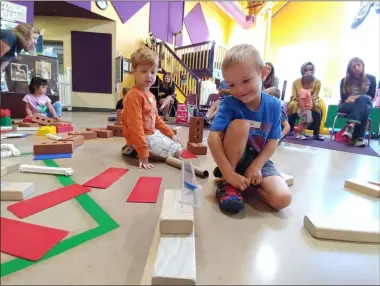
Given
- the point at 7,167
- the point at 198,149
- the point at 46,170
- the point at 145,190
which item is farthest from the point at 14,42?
the point at 198,149

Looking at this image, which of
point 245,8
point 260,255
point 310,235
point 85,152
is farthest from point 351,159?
point 245,8

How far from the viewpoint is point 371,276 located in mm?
498

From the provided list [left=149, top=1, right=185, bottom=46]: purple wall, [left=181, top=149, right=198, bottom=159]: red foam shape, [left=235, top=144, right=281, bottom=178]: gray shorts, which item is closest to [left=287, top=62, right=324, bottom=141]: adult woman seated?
[left=181, top=149, right=198, bottom=159]: red foam shape

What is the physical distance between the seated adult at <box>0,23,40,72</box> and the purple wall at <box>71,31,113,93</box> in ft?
14.5

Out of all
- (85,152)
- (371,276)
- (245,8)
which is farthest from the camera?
(85,152)

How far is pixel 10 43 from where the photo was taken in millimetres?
301

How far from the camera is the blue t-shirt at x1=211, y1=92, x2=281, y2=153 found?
0.82 meters

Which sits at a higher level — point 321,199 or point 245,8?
point 245,8

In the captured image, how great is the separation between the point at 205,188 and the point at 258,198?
19 cm

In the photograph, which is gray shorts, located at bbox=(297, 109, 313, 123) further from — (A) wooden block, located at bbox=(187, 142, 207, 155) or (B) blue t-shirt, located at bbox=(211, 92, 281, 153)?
(B) blue t-shirt, located at bbox=(211, 92, 281, 153)

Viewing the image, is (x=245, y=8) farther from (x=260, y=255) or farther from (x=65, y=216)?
(x=65, y=216)

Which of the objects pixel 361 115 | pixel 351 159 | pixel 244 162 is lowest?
pixel 351 159

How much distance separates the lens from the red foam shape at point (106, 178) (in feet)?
2.89

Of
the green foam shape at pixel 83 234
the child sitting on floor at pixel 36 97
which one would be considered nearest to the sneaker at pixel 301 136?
the child sitting on floor at pixel 36 97
